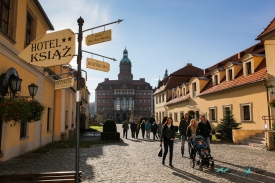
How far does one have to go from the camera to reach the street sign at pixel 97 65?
15.7ft

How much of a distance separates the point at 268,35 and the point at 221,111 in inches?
303

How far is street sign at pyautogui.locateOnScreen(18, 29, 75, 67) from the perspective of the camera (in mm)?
4168

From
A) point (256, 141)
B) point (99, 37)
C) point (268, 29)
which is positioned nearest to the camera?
point (99, 37)

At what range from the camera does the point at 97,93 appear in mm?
101000

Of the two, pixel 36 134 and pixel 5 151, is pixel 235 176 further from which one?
pixel 36 134

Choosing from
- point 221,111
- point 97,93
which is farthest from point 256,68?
point 97,93

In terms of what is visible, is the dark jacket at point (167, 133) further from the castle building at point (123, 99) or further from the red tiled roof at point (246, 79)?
the castle building at point (123, 99)

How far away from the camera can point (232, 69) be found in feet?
64.1

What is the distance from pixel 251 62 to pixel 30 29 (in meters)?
14.5

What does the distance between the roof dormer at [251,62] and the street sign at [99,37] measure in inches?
588

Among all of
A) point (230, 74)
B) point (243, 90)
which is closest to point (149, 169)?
point (243, 90)

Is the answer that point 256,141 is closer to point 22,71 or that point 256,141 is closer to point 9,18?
point 22,71

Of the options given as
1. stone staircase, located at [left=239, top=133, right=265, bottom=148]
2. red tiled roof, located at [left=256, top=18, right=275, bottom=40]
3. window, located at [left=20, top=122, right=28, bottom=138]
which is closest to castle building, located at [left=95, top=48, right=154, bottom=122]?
stone staircase, located at [left=239, top=133, right=265, bottom=148]

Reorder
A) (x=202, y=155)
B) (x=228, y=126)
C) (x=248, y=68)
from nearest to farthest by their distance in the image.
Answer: (x=202, y=155) < (x=228, y=126) < (x=248, y=68)
